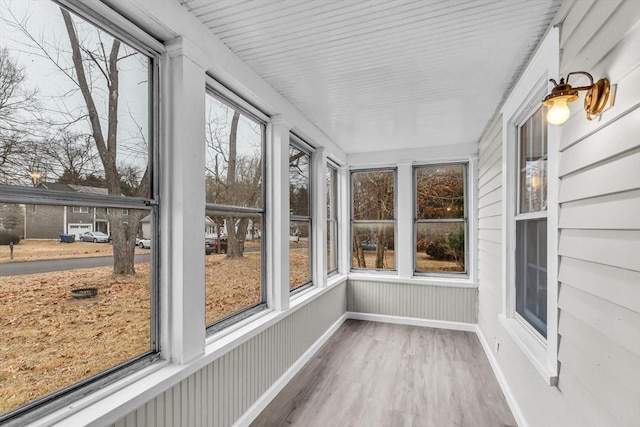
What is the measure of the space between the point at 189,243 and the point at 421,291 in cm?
366

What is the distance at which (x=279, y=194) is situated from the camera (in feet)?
9.13

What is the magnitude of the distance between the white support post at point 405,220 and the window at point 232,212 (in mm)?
2600

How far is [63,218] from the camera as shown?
52.2 inches

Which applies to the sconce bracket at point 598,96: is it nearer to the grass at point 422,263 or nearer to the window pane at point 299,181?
the window pane at point 299,181

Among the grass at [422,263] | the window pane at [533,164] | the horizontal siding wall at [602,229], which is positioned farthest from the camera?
the grass at [422,263]

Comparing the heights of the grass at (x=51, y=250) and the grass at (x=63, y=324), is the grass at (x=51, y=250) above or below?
above

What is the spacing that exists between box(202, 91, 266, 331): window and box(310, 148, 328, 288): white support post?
3.58ft

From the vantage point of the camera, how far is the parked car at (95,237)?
1.39 meters

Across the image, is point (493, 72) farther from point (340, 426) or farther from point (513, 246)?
point (340, 426)

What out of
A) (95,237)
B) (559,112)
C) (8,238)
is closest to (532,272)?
(559,112)

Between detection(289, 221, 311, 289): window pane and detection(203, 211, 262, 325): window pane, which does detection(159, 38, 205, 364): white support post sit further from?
detection(289, 221, 311, 289): window pane

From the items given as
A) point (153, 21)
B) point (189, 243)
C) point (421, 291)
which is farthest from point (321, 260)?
point (153, 21)

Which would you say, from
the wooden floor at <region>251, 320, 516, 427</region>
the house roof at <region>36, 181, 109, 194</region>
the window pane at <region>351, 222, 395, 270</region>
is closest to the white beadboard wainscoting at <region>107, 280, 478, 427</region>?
the wooden floor at <region>251, 320, 516, 427</region>

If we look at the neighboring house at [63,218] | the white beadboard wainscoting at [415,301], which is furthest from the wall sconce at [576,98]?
the white beadboard wainscoting at [415,301]
